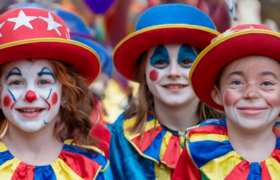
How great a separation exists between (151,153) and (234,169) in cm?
95

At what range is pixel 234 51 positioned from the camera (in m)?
1.93

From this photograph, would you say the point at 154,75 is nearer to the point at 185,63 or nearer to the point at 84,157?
the point at 185,63

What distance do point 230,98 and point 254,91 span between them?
0.15 metres

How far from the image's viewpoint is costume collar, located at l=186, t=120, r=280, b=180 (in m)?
1.99

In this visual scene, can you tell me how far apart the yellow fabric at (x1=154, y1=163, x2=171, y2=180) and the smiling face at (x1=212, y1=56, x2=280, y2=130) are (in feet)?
3.29

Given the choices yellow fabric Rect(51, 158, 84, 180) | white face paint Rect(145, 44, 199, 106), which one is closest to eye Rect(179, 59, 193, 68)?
white face paint Rect(145, 44, 199, 106)

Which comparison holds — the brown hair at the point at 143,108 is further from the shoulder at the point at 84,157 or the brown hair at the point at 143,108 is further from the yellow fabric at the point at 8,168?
the yellow fabric at the point at 8,168

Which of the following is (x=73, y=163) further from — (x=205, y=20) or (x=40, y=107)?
(x=205, y=20)

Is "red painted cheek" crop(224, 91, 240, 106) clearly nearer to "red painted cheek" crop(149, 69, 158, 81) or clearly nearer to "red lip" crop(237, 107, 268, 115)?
"red lip" crop(237, 107, 268, 115)

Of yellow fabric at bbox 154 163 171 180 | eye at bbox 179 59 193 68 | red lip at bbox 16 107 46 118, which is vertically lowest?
yellow fabric at bbox 154 163 171 180

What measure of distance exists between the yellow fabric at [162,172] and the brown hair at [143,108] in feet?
1.14

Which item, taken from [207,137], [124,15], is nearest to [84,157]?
[207,137]

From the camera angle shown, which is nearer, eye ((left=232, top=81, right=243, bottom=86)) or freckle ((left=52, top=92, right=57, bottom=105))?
eye ((left=232, top=81, right=243, bottom=86))

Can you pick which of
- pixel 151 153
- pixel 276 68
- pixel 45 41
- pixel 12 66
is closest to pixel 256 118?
pixel 276 68
